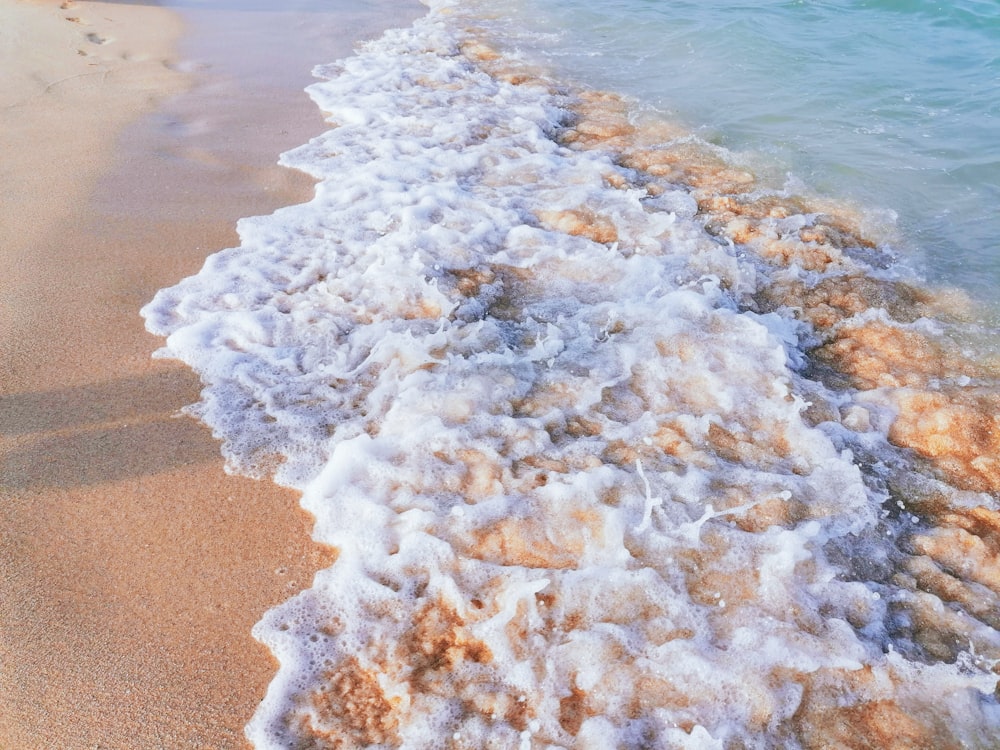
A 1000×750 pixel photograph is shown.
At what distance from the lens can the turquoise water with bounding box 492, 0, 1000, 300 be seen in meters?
5.79

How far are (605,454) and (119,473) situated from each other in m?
2.14

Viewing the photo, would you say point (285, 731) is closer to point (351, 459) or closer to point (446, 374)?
point (351, 459)

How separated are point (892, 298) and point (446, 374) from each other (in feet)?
10.4

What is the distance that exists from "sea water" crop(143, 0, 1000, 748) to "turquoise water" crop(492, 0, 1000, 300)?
602 millimetres

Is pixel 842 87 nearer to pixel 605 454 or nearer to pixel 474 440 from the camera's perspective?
pixel 605 454

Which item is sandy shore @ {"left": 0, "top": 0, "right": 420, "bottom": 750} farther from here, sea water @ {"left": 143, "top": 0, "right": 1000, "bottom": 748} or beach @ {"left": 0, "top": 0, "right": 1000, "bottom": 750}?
sea water @ {"left": 143, "top": 0, "right": 1000, "bottom": 748}

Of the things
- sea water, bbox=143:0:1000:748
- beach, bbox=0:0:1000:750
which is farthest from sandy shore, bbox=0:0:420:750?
sea water, bbox=143:0:1000:748

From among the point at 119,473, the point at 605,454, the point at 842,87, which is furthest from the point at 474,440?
the point at 842,87

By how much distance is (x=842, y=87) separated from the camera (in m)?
7.98

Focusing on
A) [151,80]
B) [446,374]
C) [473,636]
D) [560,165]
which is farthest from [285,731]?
[151,80]

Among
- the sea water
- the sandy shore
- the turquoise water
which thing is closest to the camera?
the sandy shore

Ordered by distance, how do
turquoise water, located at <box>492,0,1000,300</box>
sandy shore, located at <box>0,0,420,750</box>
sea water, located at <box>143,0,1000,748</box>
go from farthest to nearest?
turquoise water, located at <box>492,0,1000,300</box>
sea water, located at <box>143,0,1000,748</box>
sandy shore, located at <box>0,0,420,750</box>

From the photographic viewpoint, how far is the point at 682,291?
4.27 m

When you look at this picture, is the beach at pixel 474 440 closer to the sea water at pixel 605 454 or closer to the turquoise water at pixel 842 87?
the sea water at pixel 605 454
